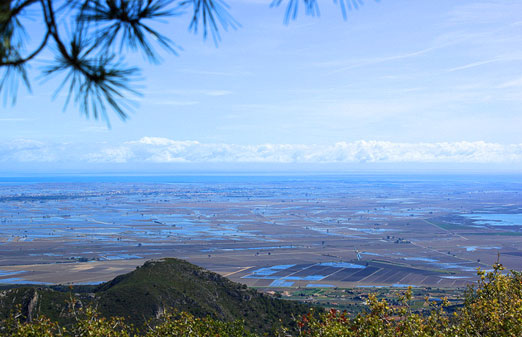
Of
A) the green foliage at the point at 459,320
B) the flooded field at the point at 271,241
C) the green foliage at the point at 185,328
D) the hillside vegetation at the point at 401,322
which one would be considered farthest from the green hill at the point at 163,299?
the flooded field at the point at 271,241

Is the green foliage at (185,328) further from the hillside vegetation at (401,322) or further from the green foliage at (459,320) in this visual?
the green foliage at (459,320)

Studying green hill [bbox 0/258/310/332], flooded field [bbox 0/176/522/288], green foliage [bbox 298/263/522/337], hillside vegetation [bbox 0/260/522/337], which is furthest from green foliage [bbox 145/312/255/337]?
flooded field [bbox 0/176/522/288]

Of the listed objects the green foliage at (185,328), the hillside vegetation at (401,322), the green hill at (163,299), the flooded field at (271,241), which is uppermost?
the hillside vegetation at (401,322)

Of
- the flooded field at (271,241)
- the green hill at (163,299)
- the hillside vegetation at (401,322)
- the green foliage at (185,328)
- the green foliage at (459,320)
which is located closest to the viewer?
the green foliage at (459,320)

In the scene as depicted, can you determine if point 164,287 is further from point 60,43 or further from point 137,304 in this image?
point 60,43

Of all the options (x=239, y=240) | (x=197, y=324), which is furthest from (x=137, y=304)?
(x=239, y=240)

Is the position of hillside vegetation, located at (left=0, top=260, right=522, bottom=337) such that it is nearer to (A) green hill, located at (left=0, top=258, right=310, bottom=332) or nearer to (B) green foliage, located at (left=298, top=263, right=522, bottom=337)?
(B) green foliage, located at (left=298, top=263, right=522, bottom=337)
